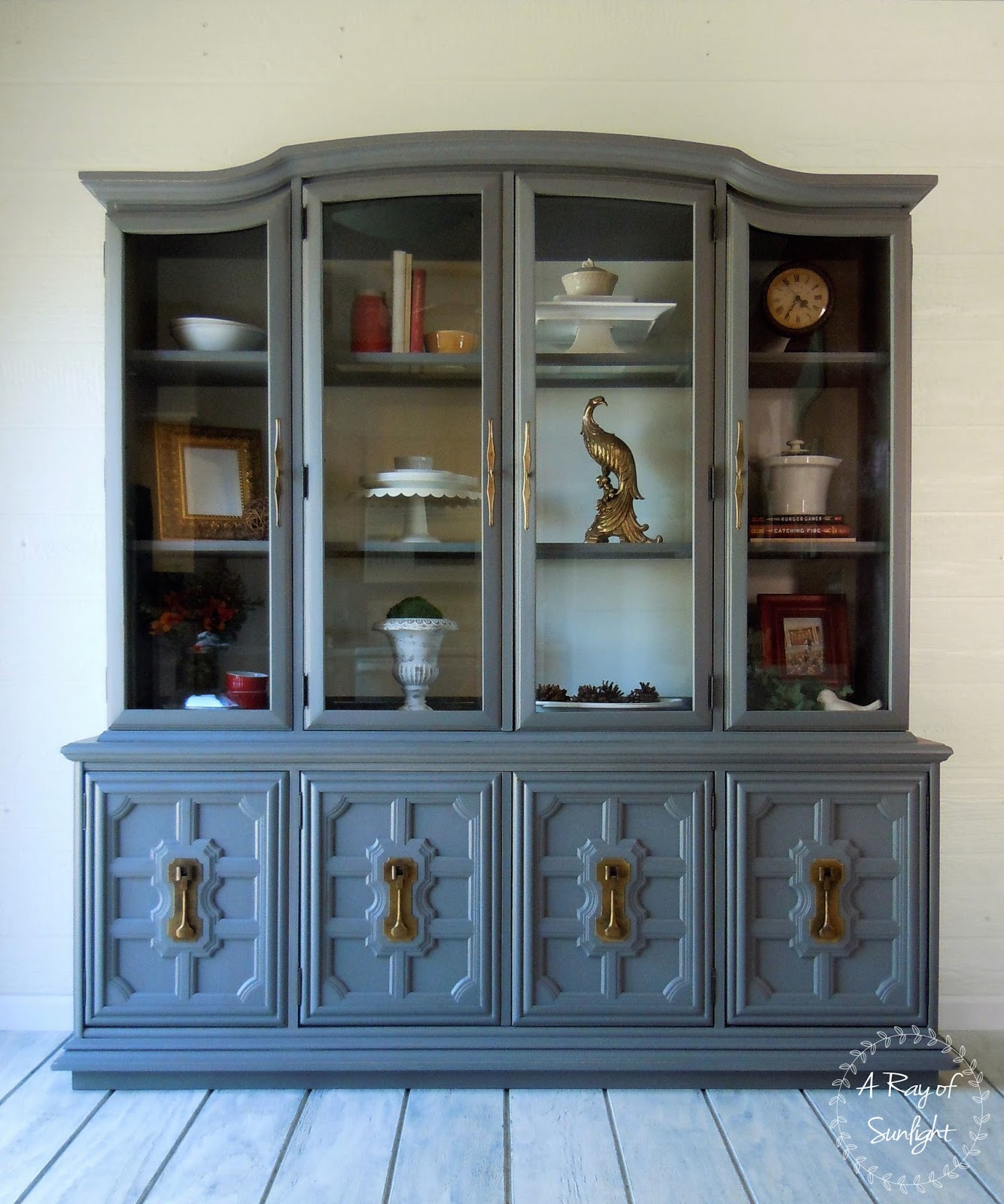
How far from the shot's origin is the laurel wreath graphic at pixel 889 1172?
1556mm

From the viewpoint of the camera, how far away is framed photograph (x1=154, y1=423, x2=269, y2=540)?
187 cm

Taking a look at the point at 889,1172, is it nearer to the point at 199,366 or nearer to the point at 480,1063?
the point at 480,1063

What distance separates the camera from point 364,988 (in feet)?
5.92

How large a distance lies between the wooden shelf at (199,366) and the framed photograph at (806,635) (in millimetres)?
1135

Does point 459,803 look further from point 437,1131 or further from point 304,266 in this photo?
point 304,266

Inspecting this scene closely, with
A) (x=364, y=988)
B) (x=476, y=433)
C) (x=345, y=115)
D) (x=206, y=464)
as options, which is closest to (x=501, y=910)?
(x=364, y=988)

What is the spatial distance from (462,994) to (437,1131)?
0.78ft

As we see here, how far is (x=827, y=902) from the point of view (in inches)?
71.2

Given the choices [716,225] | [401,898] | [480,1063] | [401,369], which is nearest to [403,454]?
[401,369]

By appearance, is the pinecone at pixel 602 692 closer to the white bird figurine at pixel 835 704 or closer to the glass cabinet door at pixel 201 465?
the white bird figurine at pixel 835 704

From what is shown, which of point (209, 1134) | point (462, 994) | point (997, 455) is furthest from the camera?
point (997, 455)

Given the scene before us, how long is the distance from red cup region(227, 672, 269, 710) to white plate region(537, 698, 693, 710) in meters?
0.55

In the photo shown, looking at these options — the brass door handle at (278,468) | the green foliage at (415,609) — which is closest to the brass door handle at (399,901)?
→ the green foliage at (415,609)

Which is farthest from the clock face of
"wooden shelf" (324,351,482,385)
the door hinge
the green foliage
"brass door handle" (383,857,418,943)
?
"brass door handle" (383,857,418,943)
